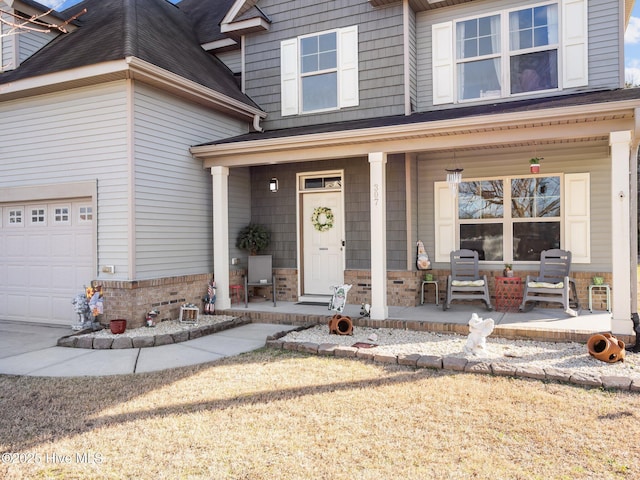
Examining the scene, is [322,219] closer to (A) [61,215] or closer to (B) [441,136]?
(B) [441,136]

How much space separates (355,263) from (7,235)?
5848mm

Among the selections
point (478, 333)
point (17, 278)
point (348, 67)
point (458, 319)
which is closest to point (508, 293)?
point (458, 319)

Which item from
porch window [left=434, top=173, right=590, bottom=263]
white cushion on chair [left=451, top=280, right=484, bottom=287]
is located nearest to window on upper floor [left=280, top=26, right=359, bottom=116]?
porch window [left=434, top=173, right=590, bottom=263]

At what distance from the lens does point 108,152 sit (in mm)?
7145

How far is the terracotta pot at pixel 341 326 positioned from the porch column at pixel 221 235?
2421mm

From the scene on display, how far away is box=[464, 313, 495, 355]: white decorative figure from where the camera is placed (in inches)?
208

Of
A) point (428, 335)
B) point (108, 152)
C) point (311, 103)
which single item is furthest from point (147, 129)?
point (428, 335)

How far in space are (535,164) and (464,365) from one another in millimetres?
3793

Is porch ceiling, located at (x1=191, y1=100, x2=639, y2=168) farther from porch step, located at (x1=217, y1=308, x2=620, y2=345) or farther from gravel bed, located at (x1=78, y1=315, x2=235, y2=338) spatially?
gravel bed, located at (x1=78, y1=315, x2=235, y2=338)

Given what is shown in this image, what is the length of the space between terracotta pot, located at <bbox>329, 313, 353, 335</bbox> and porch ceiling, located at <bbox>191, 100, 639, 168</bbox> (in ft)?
7.84

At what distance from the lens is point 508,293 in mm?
7816

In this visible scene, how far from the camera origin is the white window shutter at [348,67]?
28.1ft

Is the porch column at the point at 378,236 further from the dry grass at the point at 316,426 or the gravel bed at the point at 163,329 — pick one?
the gravel bed at the point at 163,329

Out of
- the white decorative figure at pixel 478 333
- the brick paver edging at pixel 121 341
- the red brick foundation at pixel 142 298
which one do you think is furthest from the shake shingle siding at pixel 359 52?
the brick paver edging at pixel 121 341
